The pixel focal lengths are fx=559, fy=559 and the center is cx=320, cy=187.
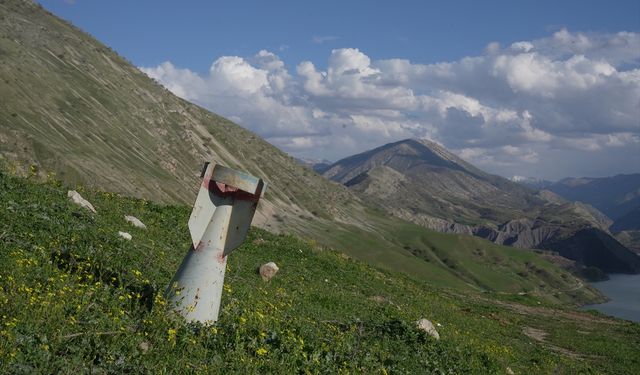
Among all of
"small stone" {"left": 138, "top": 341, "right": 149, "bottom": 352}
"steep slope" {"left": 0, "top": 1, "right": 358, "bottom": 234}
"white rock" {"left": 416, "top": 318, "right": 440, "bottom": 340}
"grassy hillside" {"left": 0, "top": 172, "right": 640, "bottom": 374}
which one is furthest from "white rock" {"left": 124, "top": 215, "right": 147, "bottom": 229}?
"steep slope" {"left": 0, "top": 1, "right": 358, "bottom": 234}

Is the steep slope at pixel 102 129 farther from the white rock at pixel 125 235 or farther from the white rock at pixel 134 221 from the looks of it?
the white rock at pixel 125 235

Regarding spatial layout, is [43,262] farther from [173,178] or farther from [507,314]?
[173,178]

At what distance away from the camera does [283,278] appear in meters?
21.3

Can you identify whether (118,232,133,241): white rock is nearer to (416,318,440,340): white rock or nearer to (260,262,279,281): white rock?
(260,262,279,281): white rock

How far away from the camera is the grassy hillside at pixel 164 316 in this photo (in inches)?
325

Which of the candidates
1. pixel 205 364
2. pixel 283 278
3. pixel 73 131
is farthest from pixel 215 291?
pixel 73 131

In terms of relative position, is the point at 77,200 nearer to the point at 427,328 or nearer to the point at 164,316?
the point at 164,316

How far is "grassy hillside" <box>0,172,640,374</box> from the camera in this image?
325 inches

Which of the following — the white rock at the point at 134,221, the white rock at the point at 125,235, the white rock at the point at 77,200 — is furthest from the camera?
the white rock at the point at 134,221

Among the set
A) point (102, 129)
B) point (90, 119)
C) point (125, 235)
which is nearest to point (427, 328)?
point (125, 235)

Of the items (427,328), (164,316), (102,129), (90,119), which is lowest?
(102,129)

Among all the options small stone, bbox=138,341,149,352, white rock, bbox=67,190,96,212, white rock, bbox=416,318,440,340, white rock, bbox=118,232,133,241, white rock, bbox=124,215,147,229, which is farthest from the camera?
white rock, bbox=124,215,147,229

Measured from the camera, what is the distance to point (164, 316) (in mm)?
9695

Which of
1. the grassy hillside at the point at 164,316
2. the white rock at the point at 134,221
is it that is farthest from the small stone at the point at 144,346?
the white rock at the point at 134,221
